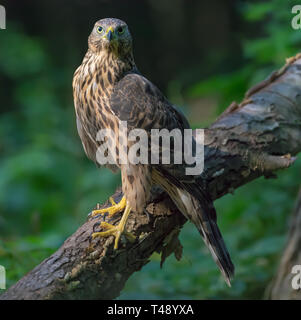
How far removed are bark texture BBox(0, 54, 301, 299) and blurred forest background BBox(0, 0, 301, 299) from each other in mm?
639

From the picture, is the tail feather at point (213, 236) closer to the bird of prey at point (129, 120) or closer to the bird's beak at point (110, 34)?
the bird of prey at point (129, 120)

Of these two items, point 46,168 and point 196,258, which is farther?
point 46,168

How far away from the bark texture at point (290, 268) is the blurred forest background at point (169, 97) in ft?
1.63

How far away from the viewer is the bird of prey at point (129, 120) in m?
3.21

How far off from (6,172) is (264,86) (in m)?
3.65

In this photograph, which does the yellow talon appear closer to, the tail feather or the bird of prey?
the bird of prey

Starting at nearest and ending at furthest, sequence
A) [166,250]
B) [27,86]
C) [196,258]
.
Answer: [166,250]
[196,258]
[27,86]

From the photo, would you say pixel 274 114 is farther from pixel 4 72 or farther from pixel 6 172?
pixel 4 72

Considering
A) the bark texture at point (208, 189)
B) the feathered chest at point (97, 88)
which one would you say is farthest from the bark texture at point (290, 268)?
the feathered chest at point (97, 88)

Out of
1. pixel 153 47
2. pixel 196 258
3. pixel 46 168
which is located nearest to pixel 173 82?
pixel 153 47

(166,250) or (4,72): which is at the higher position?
(4,72)

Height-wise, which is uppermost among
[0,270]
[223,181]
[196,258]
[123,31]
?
[123,31]

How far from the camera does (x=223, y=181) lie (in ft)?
11.5

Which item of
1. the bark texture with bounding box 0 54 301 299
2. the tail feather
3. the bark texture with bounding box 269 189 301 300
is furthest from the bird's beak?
the bark texture with bounding box 269 189 301 300
